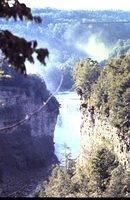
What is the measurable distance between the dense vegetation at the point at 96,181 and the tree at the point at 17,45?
23.8 meters

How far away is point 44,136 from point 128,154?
3677 centimetres

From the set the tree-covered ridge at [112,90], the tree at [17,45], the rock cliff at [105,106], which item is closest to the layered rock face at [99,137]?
the rock cliff at [105,106]

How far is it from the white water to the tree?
8903cm

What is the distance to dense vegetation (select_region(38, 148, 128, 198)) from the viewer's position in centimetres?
4319

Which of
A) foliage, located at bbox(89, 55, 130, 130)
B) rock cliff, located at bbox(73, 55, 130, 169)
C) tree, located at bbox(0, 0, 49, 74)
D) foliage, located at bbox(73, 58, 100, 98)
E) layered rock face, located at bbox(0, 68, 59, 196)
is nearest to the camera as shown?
tree, located at bbox(0, 0, 49, 74)

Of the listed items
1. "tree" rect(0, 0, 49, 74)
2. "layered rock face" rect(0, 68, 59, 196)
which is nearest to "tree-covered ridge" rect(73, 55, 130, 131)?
"layered rock face" rect(0, 68, 59, 196)

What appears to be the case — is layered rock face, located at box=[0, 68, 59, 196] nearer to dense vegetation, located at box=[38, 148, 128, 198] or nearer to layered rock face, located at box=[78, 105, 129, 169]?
layered rock face, located at box=[78, 105, 129, 169]

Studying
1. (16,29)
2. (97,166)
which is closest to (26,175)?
(97,166)

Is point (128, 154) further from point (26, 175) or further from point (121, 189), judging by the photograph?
point (26, 175)

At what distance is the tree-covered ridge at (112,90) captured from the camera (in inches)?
2159

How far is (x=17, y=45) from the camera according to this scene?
1855 cm

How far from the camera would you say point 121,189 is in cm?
4334

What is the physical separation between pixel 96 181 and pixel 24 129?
4085 centimetres

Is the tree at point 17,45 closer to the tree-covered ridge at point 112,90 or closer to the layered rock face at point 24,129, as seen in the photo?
the tree-covered ridge at point 112,90
